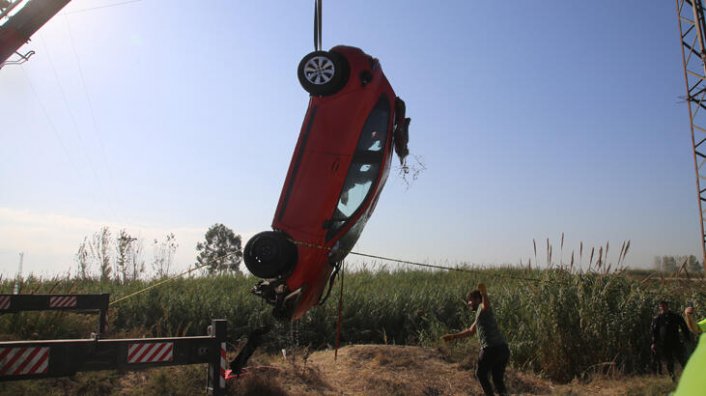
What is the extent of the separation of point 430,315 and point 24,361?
1015 cm

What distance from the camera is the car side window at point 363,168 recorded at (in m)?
6.64

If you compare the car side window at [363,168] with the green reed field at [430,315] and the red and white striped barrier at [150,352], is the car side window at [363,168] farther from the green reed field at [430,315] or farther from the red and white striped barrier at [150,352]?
the red and white striped barrier at [150,352]

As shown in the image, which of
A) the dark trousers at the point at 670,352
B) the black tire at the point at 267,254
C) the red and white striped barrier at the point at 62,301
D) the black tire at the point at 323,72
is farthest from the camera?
→ the dark trousers at the point at 670,352

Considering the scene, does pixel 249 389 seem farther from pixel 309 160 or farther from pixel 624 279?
pixel 624 279

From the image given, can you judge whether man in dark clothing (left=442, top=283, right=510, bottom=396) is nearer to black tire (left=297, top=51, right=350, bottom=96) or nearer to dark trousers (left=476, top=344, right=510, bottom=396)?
dark trousers (left=476, top=344, right=510, bottom=396)

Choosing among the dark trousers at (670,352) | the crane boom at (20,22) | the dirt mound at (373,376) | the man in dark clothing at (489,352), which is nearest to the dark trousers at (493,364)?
the man in dark clothing at (489,352)

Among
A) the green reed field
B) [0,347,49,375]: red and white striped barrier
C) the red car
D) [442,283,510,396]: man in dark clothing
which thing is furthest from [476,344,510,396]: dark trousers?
[0,347,49,375]: red and white striped barrier

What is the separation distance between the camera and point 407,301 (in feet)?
46.8

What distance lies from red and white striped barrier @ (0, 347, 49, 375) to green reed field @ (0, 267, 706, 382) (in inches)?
140

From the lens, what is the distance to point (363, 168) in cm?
668

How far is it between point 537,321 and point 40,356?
795 cm

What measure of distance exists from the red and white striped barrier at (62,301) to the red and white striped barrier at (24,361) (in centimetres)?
376

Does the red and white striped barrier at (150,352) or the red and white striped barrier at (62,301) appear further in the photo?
the red and white striped barrier at (62,301)

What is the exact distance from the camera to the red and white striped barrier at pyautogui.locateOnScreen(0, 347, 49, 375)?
14.6 ft
